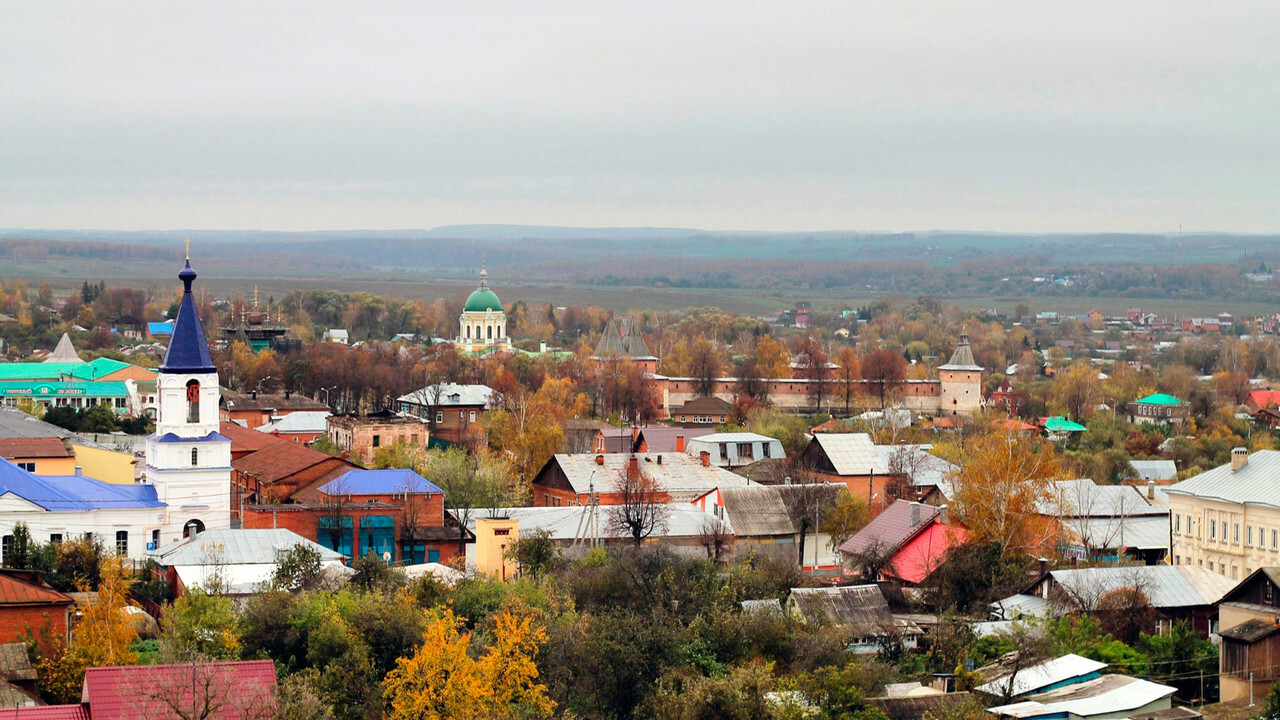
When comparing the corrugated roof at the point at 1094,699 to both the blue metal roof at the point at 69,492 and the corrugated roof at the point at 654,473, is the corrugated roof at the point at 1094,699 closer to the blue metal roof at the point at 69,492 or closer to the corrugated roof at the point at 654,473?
the blue metal roof at the point at 69,492

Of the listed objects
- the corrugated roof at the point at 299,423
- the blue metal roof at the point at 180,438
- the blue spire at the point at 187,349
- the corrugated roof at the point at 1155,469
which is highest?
the blue spire at the point at 187,349

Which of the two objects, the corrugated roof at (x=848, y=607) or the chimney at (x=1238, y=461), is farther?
the chimney at (x=1238, y=461)

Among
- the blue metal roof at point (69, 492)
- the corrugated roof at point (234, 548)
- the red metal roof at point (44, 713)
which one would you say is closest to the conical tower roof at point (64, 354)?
the blue metal roof at point (69, 492)

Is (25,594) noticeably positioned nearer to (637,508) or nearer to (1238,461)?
(637,508)

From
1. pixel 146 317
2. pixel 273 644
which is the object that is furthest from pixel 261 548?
pixel 146 317

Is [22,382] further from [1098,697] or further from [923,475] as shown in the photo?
[1098,697]

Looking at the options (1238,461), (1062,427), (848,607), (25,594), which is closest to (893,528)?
(1238,461)

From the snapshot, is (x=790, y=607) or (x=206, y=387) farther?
(x=206, y=387)
